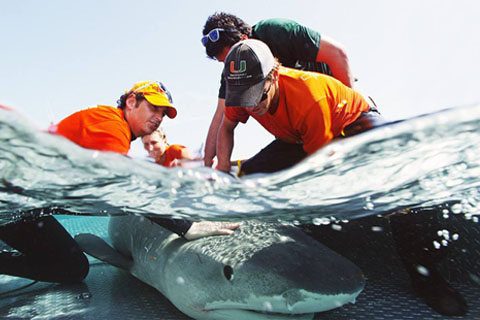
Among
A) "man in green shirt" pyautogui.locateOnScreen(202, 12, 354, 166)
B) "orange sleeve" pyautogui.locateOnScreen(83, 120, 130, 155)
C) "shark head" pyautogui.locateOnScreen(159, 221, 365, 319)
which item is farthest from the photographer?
"man in green shirt" pyautogui.locateOnScreen(202, 12, 354, 166)

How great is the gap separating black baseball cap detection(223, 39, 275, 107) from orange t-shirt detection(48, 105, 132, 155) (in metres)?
0.83

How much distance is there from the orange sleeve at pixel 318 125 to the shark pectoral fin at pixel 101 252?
74.3 inches

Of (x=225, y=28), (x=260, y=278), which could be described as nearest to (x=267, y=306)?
(x=260, y=278)

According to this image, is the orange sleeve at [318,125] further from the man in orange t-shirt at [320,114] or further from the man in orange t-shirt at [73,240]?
the man in orange t-shirt at [73,240]

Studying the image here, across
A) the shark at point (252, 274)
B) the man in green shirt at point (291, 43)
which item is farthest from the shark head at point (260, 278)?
the man in green shirt at point (291, 43)

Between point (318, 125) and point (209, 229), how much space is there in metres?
1.17

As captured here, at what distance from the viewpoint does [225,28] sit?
3311 millimetres

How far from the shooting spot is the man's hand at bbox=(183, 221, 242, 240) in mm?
2594

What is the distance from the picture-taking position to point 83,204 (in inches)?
110

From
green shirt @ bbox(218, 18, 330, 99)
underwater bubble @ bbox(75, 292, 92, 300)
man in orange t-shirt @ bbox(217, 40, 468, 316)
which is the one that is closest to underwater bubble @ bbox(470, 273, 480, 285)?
man in orange t-shirt @ bbox(217, 40, 468, 316)

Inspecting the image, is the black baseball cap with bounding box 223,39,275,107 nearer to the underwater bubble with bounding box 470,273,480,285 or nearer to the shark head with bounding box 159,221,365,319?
the shark head with bounding box 159,221,365,319

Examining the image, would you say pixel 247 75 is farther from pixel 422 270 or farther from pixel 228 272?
pixel 422 270

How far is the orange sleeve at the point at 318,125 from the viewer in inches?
88.4

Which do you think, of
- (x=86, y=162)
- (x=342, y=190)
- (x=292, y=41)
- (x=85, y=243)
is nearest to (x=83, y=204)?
(x=85, y=243)
